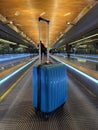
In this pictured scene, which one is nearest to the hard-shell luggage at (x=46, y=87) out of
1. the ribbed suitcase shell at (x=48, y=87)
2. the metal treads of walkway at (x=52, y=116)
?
the ribbed suitcase shell at (x=48, y=87)

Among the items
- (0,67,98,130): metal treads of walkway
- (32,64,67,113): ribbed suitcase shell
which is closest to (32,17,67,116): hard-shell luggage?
(32,64,67,113): ribbed suitcase shell

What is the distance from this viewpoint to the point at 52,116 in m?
4.85

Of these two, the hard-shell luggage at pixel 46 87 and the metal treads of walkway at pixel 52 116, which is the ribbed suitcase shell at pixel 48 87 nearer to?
the hard-shell luggage at pixel 46 87

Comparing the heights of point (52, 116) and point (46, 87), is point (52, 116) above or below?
below

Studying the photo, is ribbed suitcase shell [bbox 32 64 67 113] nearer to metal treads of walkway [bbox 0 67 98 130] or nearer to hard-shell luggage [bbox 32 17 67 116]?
hard-shell luggage [bbox 32 17 67 116]

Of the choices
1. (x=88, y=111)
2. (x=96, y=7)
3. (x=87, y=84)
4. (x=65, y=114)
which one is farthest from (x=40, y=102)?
(x=96, y=7)

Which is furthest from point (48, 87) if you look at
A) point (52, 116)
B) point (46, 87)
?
point (52, 116)

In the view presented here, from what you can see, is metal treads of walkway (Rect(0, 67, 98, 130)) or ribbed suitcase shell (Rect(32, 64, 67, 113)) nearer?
metal treads of walkway (Rect(0, 67, 98, 130))

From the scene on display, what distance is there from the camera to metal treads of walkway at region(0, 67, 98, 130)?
167 inches

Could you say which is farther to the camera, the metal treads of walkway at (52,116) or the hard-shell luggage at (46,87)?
the hard-shell luggage at (46,87)

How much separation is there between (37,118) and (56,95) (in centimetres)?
68

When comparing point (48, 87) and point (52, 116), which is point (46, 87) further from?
point (52, 116)

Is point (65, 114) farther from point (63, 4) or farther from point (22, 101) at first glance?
point (63, 4)

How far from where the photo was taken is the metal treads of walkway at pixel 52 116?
4.24 metres
